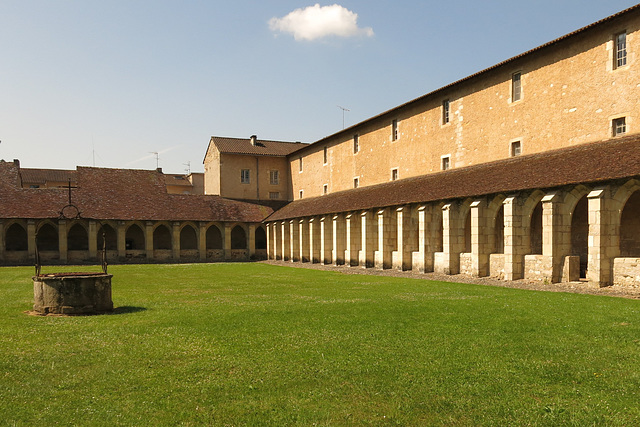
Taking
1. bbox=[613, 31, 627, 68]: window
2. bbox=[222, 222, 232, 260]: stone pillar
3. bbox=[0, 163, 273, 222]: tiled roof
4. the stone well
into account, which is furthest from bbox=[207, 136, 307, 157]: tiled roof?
the stone well

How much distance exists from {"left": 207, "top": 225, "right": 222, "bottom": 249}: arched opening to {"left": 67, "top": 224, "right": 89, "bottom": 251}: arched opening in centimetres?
1065

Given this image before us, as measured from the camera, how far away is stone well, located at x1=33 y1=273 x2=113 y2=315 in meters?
12.1

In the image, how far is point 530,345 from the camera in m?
8.63

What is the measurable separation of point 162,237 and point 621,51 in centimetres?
3995

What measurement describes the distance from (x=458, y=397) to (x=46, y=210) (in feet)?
137

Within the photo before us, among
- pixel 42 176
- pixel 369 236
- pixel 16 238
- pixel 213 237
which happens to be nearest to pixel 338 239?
pixel 369 236

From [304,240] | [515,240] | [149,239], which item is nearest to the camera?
[515,240]

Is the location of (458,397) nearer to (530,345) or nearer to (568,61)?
(530,345)

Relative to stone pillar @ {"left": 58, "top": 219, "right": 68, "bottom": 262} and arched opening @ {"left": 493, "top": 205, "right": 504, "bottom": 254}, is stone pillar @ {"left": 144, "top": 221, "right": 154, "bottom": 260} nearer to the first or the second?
stone pillar @ {"left": 58, "top": 219, "right": 68, "bottom": 262}

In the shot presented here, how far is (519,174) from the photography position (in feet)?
71.3

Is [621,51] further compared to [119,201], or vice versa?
[119,201]

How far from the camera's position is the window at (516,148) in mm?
24828

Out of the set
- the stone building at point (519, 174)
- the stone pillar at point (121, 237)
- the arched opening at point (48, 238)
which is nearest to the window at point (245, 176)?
the stone pillar at point (121, 237)

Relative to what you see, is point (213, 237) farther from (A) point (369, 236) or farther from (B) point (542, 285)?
(B) point (542, 285)
